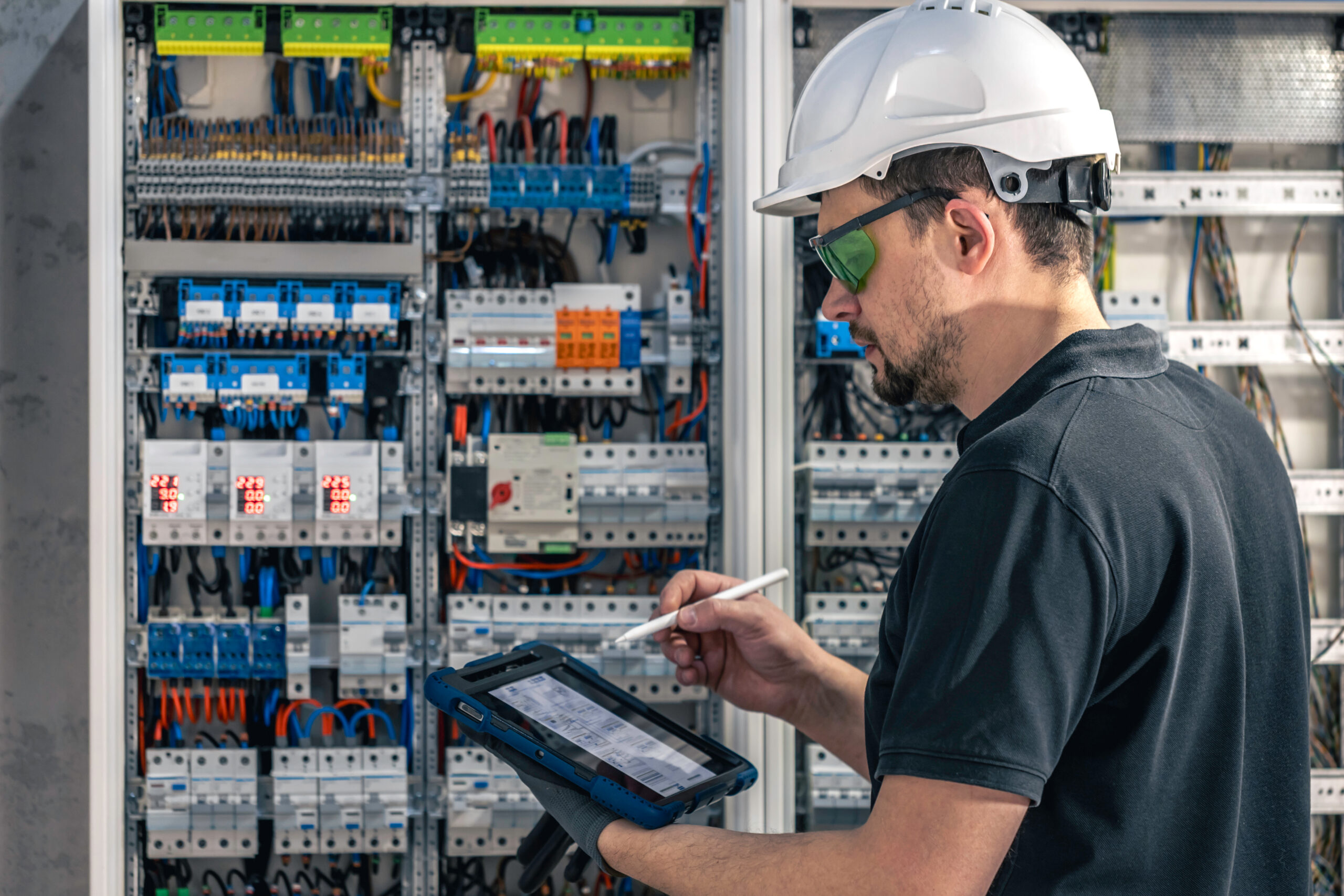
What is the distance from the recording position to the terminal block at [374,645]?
221 centimetres

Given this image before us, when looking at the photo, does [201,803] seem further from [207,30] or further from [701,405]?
[207,30]

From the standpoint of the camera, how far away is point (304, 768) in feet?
7.28

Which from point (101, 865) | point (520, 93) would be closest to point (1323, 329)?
point (520, 93)

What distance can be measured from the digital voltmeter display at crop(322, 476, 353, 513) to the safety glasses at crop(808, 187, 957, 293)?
1496 millimetres

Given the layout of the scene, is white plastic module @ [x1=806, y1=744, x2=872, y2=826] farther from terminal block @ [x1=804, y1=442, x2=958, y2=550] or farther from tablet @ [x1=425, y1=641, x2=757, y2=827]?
tablet @ [x1=425, y1=641, x2=757, y2=827]

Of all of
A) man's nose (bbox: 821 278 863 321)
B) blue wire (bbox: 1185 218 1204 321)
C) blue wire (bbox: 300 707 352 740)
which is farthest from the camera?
blue wire (bbox: 1185 218 1204 321)

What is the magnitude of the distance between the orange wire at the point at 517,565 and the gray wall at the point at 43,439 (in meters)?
0.94

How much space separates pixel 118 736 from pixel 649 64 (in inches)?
75.8

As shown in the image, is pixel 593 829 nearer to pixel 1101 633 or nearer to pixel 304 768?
pixel 1101 633

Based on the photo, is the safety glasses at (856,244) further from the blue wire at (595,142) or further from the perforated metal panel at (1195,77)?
the perforated metal panel at (1195,77)

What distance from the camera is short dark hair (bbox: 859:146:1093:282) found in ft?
3.02

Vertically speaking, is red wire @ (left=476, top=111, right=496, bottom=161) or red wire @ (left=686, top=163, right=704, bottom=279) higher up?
red wire @ (left=476, top=111, right=496, bottom=161)

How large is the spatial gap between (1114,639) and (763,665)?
2.50 feet

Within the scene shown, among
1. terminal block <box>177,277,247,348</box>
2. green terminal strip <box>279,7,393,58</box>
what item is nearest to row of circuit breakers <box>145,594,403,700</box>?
terminal block <box>177,277,247,348</box>
